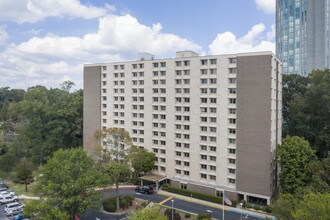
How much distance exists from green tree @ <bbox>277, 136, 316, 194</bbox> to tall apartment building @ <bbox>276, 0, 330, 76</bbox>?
90370mm

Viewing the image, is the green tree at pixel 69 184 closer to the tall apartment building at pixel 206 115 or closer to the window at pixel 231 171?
the tall apartment building at pixel 206 115

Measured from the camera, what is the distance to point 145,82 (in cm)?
5706

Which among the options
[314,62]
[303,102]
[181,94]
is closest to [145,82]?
[181,94]

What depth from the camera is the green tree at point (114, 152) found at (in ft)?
145

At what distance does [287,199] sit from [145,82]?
1388 inches

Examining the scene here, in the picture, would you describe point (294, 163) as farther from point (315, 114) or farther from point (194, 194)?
point (315, 114)

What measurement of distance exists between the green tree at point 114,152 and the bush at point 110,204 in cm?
80

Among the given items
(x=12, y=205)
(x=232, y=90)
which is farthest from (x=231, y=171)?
(x=12, y=205)

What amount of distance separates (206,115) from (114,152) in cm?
1783

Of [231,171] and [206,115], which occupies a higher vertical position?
[206,115]

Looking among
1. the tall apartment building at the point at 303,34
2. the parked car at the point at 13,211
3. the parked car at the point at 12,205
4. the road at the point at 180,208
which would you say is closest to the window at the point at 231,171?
the road at the point at 180,208

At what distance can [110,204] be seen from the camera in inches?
1727

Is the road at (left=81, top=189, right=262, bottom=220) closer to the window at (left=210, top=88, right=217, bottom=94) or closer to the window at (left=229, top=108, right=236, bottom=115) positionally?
the window at (left=229, top=108, right=236, bottom=115)

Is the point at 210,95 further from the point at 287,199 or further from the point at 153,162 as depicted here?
→ the point at 287,199
